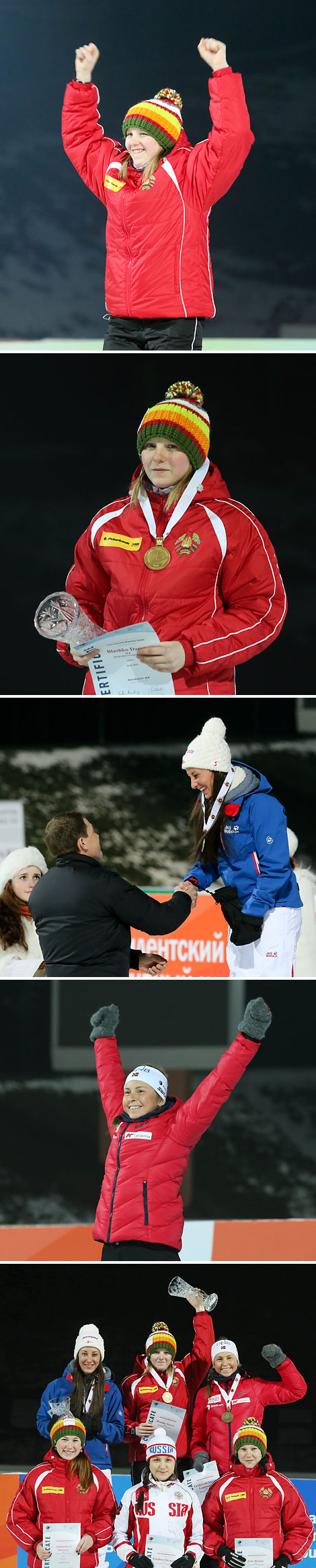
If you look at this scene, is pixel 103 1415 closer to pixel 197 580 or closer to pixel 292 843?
pixel 292 843

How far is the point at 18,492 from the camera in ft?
14.9

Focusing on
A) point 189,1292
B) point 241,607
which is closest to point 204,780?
point 241,607

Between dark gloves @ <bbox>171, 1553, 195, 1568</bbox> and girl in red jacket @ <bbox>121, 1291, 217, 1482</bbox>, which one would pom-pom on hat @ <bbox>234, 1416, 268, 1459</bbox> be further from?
dark gloves @ <bbox>171, 1553, 195, 1568</bbox>

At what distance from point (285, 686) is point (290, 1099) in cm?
125

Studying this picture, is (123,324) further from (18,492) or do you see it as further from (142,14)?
(142,14)

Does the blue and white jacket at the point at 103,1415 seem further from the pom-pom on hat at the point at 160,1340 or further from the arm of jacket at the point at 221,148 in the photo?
the arm of jacket at the point at 221,148

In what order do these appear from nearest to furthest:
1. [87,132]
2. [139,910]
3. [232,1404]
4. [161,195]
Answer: [139,910], [161,195], [232,1404], [87,132]

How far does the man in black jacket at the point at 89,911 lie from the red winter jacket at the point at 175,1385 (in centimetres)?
119

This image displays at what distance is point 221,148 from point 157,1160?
298 cm

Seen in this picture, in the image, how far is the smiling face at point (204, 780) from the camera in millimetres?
4172

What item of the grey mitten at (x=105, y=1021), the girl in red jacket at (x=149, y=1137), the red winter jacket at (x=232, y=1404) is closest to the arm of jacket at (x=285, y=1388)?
the red winter jacket at (x=232, y=1404)

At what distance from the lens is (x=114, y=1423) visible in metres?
4.32

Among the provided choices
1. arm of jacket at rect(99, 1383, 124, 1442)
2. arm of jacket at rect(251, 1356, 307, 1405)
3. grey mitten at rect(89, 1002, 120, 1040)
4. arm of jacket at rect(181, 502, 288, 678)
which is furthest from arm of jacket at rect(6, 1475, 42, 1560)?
A: arm of jacket at rect(181, 502, 288, 678)

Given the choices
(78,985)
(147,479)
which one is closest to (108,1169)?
(78,985)
